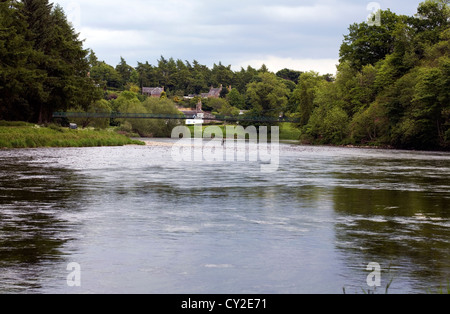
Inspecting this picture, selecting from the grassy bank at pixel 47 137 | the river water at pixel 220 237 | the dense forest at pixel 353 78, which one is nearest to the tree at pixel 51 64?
the dense forest at pixel 353 78

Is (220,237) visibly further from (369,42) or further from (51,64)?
(369,42)

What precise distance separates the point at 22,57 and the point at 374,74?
65536mm

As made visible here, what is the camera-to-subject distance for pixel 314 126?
122938 mm

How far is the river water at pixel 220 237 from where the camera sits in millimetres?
11227

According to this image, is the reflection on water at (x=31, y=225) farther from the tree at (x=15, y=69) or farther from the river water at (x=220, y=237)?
the tree at (x=15, y=69)

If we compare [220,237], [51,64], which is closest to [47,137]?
[51,64]

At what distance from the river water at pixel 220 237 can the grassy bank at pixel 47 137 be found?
42440 millimetres

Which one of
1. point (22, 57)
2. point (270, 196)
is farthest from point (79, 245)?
point (22, 57)

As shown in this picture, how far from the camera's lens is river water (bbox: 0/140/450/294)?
36.8ft

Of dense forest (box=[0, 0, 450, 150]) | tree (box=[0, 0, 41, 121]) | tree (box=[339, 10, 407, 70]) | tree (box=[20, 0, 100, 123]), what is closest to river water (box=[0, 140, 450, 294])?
tree (box=[0, 0, 41, 121])

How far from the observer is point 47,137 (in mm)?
75312

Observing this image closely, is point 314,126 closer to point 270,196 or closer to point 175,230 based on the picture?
point 270,196

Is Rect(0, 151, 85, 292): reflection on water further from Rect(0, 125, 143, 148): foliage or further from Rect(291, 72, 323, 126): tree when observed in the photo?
Rect(291, 72, 323, 126): tree

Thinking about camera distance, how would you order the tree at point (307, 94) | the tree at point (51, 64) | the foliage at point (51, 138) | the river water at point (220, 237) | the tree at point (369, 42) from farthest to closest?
the tree at point (307, 94) → the tree at point (369, 42) → the tree at point (51, 64) → the foliage at point (51, 138) → the river water at point (220, 237)
